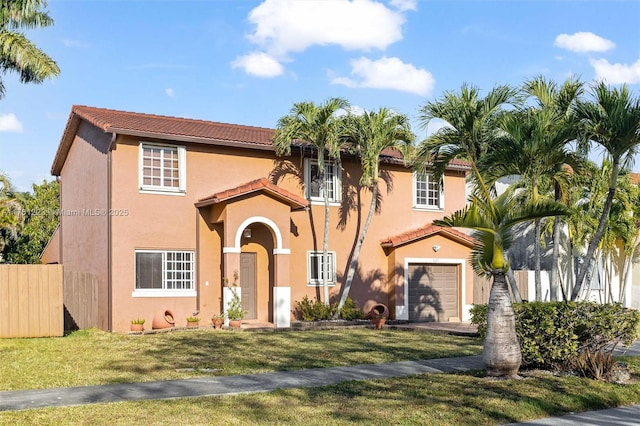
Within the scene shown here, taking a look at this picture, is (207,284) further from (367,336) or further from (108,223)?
(367,336)

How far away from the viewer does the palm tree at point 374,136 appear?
23.8m

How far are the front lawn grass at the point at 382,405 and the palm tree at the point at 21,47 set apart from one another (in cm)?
1664

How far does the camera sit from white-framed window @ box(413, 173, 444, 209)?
2802cm

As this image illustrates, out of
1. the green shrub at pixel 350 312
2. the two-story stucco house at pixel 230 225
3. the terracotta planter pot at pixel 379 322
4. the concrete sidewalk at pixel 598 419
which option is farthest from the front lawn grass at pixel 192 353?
the concrete sidewalk at pixel 598 419

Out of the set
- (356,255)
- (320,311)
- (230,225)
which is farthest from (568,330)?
(356,255)

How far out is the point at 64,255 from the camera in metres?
28.3

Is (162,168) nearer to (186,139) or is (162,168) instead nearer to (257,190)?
(186,139)

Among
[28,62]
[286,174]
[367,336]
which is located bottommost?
[367,336]

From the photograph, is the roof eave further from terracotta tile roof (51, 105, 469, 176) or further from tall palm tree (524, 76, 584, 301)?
tall palm tree (524, 76, 584, 301)

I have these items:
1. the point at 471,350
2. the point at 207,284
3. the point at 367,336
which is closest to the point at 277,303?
the point at 207,284

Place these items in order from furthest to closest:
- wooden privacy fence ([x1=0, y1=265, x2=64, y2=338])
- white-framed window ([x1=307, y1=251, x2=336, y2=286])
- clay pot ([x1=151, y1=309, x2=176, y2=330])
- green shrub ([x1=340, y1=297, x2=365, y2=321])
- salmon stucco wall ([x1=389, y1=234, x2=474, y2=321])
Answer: salmon stucco wall ([x1=389, y1=234, x2=474, y2=321]) < white-framed window ([x1=307, y1=251, x2=336, y2=286]) < green shrub ([x1=340, y1=297, x2=365, y2=321]) < clay pot ([x1=151, y1=309, x2=176, y2=330]) < wooden privacy fence ([x1=0, y1=265, x2=64, y2=338])

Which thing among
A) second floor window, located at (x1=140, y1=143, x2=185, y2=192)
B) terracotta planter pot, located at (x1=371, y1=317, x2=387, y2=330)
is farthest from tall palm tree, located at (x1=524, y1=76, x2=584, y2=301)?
second floor window, located at (x1=140, y1=143, x2=185, y2=192)

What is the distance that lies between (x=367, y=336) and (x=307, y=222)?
5764mm

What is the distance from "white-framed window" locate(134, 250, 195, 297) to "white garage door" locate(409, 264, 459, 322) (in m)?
8.24
